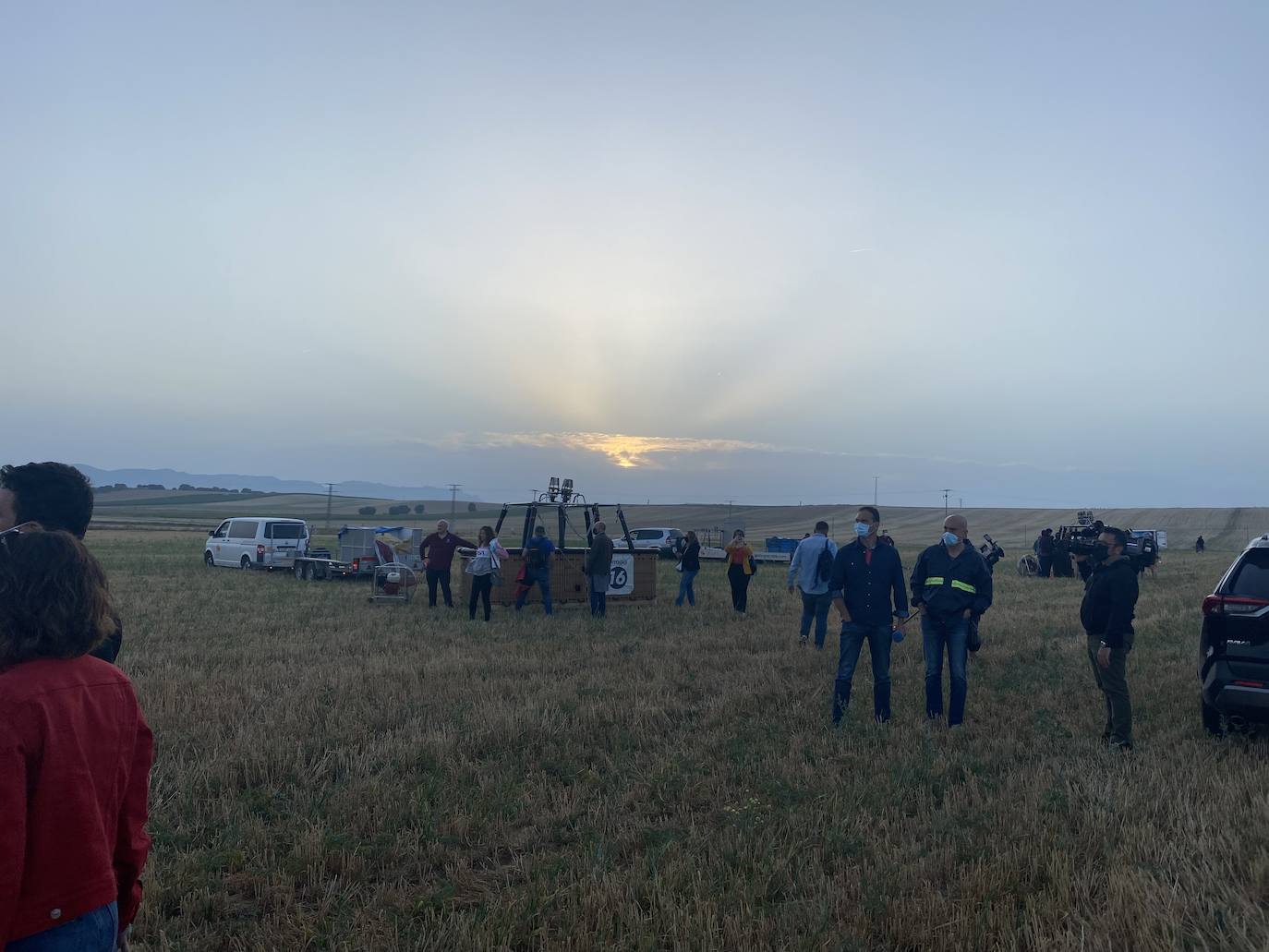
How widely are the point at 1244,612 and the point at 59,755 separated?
23.7 ft

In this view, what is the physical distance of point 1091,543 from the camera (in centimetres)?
908

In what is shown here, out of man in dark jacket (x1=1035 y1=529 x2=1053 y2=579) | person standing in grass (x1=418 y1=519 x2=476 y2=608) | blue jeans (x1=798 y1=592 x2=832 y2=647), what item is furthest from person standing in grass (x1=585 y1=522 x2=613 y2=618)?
man in dark jacket (x1=1035 y1=529 x2=1053 y2=579)

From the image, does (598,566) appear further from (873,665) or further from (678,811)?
(678,811)

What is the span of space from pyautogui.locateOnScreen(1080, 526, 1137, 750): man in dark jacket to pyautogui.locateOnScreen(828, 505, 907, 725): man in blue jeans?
4.94 feet

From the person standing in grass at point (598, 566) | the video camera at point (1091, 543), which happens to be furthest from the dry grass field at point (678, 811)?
the person standing in grass at point (598, 566)

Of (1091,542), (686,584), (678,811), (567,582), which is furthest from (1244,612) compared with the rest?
(567,582)

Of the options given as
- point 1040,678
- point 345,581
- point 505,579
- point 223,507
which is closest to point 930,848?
point 1040,678

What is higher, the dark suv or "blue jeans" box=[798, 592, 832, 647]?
the dark suv

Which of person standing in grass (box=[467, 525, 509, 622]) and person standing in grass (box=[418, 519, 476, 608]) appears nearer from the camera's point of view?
person standing in grass (box=[467, 525, 509, 622])

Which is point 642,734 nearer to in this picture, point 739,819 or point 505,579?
point 739,819

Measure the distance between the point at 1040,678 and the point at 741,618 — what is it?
5.94m

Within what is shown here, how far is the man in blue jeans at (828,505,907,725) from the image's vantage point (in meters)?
8.12

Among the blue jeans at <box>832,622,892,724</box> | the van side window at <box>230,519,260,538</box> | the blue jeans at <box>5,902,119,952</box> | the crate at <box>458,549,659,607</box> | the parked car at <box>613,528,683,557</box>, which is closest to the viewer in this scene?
the blue jeans at <box>5,902,119,952</box>

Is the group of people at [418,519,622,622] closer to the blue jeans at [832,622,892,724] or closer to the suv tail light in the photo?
the blue jeans at [832,622,892,724]
